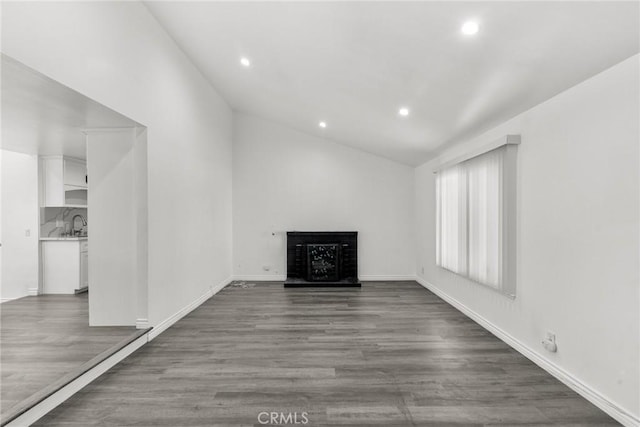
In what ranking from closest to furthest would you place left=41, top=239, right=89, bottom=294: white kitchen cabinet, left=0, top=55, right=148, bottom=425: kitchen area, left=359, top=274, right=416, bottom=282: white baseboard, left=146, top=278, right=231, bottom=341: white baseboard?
left=0, top=55, right=148, bottom=425: kitchen area
left=146, top=278, right=231, bottom=341: white baseboard
left=41, top=239, right=89, bottom=294: white kitchen cabinet
left=359, top=274, right=416, bottom=282: white baseboard

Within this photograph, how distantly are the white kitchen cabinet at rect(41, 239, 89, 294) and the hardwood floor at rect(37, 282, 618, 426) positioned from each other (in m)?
2.57

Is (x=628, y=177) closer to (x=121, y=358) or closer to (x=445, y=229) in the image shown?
(x=445, y=229)

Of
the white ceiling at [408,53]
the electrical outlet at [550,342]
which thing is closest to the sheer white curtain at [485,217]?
the white ceiling at [408,53]

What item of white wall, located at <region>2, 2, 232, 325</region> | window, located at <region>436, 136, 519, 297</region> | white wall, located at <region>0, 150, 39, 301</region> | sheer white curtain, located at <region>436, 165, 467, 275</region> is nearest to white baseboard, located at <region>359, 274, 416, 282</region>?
sheer white curtain, located at <region>436, 165, 467, 275</region>

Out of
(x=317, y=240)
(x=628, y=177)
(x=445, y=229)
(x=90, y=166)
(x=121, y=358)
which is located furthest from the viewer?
(x=317, y=240)

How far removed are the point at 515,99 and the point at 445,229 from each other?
232 cm

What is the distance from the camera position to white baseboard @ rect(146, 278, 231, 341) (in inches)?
132

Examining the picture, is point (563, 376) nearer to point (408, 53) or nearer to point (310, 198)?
point (408, 53)

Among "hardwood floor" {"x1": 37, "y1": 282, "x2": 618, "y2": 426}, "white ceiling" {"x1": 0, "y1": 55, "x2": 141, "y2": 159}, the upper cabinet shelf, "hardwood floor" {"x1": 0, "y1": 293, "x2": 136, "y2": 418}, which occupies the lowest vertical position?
"hardwood floor" {"x1": 37, "y1": 282, "x2": 618, "y2": 426}

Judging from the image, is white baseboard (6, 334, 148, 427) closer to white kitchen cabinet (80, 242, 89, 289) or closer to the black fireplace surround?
white kitchen cabinet (80, 242, 89, 289)

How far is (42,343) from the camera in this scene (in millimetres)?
2943

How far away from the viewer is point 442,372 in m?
2.58

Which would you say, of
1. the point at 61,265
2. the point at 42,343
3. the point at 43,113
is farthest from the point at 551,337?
the point at 61,265

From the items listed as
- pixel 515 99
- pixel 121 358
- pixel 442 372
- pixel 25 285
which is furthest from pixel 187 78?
pixel 442 372
